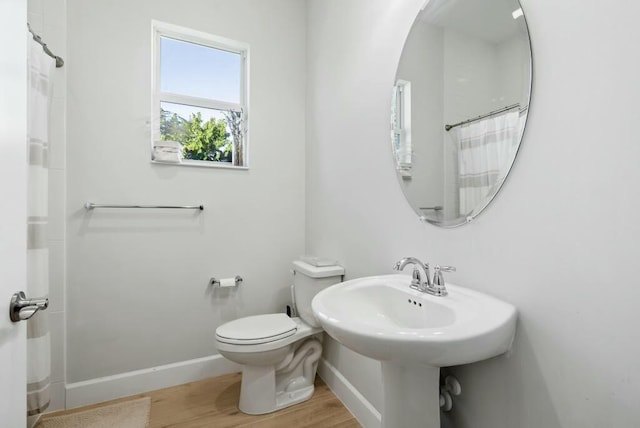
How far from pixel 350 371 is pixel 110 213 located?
5.58ft

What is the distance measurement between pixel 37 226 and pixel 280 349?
1.34 m

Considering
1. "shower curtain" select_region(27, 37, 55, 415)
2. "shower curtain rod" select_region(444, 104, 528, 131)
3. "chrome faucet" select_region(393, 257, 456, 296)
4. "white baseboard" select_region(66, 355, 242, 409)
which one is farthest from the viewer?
"white baseboard" select_region(66, 355, 242, 409)

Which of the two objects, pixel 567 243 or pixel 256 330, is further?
pixel 256 330

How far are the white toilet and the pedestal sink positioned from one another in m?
0.63

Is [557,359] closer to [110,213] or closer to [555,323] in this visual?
[555,323]

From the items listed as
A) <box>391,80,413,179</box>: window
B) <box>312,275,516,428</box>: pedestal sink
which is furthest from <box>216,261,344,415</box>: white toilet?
<box>391,80,413,179</box>: window

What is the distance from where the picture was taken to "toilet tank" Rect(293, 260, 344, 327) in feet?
5.67

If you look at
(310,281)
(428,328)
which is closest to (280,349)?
(310,281)

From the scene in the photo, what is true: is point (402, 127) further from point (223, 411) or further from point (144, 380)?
point (144, 380)

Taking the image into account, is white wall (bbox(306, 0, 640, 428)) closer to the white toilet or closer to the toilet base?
the white toilet

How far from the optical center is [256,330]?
1614 millimetres

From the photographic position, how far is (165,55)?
196 cm

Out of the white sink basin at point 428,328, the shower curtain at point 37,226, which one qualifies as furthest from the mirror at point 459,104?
the shower curtain at point 37,226

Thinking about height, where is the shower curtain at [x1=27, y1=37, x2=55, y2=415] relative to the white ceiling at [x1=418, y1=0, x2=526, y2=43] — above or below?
below
